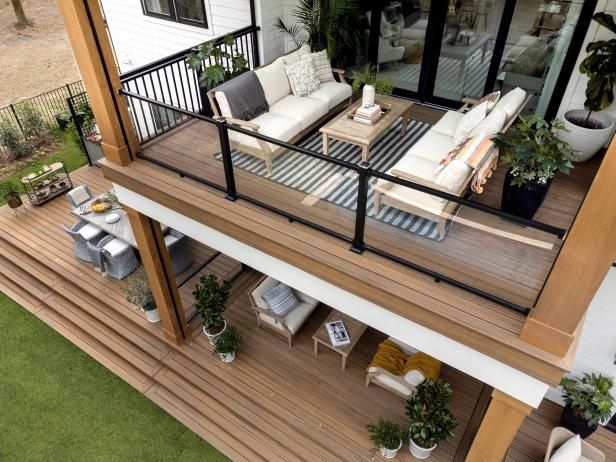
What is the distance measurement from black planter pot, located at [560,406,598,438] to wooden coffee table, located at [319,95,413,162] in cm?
407

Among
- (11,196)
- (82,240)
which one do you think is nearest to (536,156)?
(82,240)

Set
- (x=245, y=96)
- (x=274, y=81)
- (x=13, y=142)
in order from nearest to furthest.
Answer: (x=245, y=96)
(x=274, y=81)
(x=13, y=142)

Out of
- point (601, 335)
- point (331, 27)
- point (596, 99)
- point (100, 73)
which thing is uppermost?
point (100, 73)

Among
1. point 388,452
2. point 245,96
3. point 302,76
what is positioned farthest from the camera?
point 302,76

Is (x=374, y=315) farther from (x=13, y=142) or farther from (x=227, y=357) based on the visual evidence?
(x=13, y=142)

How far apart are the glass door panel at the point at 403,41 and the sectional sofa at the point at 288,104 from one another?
83cm

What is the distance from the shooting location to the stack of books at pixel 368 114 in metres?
6.20

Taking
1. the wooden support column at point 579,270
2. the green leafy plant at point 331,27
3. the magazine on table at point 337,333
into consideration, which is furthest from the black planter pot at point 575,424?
the green leafy plant at point 331,27

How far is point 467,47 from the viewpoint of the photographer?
676cm

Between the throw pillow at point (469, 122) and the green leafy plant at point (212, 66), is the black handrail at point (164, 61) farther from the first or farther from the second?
the throw pillow at point (469, 122)

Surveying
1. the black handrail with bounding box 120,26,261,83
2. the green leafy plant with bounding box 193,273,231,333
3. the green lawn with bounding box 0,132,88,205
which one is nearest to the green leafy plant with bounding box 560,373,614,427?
the green leafy plant with bounding box 193,273,231,333

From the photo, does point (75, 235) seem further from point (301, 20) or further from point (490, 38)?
point (490, 38)

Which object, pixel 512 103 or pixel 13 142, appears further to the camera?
pixel 13 142

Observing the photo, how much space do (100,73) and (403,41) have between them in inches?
184
